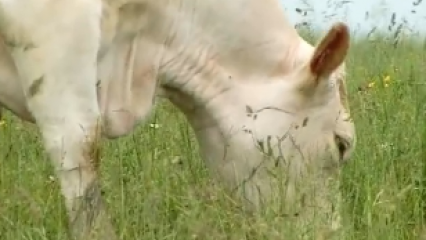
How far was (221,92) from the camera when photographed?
417 centimetres

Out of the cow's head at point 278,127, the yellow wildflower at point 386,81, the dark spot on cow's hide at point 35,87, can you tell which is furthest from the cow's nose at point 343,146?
the yellow wildflower at point 386,81

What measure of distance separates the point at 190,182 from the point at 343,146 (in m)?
0.62

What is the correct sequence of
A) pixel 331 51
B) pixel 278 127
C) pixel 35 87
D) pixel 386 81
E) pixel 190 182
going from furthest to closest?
pixel 386 81
pixel 190 182
pixel 278 127
pixel 331 51
pixel 35 87

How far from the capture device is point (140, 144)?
194 inches

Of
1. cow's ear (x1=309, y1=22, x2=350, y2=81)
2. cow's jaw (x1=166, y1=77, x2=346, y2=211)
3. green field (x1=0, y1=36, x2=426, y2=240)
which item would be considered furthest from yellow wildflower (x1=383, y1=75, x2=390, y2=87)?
cow's ear (x1=309, y1=22, x2=350, y2=81)

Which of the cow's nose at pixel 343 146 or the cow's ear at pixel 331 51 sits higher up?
the cow's ear at pixel 331 51

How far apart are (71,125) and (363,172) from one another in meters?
1.39

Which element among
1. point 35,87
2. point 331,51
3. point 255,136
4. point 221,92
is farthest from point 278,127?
point 35,87

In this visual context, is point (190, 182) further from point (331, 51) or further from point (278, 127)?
point (331, 51)

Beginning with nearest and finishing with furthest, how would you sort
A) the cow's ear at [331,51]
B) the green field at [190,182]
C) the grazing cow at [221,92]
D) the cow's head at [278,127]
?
the green field at [190,182]
the grazing cow at [221,92]
the cow's ear at [331,51]
the cow's head at [278,127]

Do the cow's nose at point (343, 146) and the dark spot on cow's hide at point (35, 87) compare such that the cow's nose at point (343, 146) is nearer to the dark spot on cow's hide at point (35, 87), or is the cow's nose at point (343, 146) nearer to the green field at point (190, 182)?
the green field at point (190, 182)

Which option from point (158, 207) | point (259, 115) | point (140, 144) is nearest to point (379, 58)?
point (140, 144)

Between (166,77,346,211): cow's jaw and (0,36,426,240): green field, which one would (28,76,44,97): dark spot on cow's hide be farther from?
(166,77,346,211): cow's jaw

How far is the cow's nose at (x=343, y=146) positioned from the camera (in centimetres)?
416
